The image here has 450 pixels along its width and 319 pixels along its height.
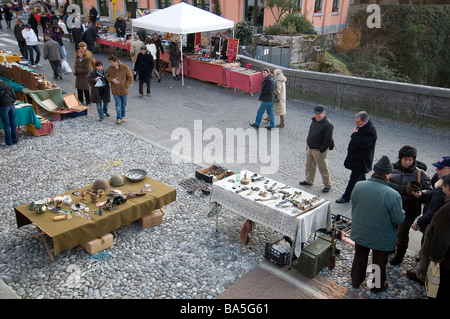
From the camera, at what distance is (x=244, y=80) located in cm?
1397

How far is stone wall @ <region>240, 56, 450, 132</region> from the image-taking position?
10.9m

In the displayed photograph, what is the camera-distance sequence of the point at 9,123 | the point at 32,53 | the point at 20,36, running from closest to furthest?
A: 1. the point at 9,123
2. the point at 32,53
3. the point at 20,36

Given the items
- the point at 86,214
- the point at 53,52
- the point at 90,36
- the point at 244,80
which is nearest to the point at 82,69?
the point at 53,52

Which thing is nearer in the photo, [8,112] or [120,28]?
[8,112]

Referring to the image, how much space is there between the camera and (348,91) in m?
12.4

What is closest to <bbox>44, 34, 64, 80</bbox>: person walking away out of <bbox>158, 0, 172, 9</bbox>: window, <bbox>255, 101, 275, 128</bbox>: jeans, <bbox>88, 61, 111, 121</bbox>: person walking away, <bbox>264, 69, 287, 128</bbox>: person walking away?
<bbox>88, 61, 111, 121</bbox>: person walking away

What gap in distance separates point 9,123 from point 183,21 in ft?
23.4

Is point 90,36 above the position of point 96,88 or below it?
above

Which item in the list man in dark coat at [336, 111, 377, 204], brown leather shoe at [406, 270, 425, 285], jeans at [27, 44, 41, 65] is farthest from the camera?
jeans at [27, 44, 41, 65]

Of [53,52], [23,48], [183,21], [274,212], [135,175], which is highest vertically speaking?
[183,21]

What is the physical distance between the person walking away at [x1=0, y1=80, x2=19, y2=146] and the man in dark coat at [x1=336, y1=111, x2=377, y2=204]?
24.3 ft

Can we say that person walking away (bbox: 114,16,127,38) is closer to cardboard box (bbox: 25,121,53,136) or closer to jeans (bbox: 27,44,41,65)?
jeans (bbox: 27,44,41,65)

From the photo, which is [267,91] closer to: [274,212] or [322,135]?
[322,135]

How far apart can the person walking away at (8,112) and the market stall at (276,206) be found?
18.8 ft
